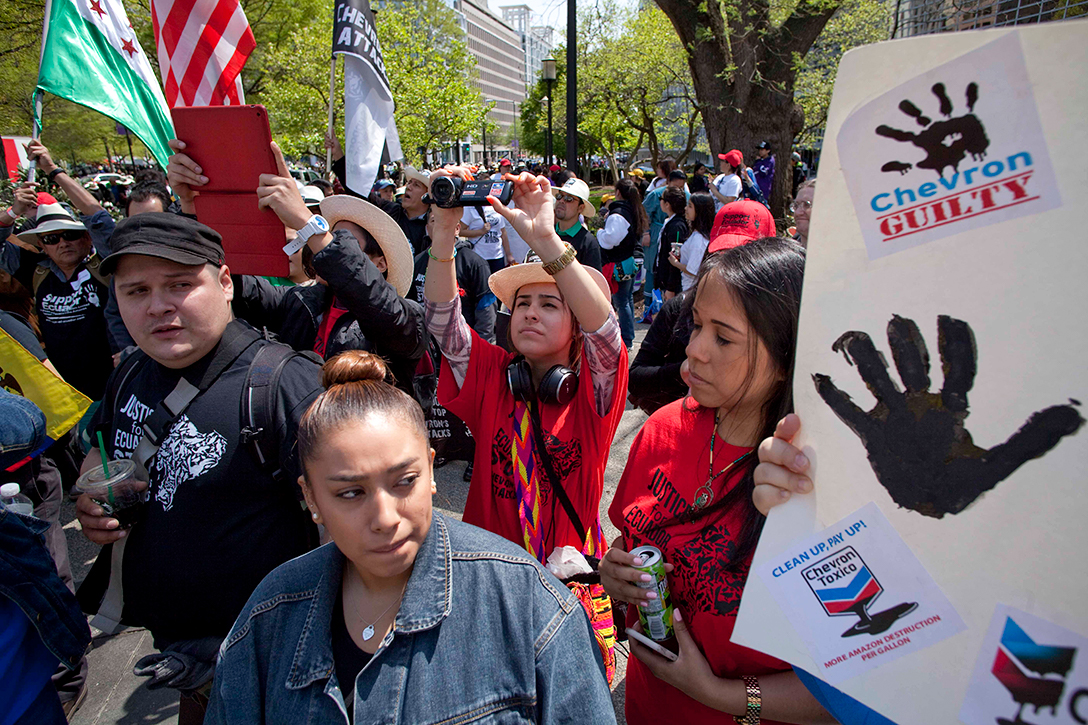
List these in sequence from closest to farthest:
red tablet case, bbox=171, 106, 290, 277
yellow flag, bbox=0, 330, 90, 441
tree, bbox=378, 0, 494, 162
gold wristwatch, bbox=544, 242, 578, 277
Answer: gold wristwatch, bbox=544, 242, 578, 277 → red tablet case, bbox=171, 106, 290, 277 → yellow flag, bbox=0, 330, 90, 441 → tree, bbox=378, 0, 494, 162

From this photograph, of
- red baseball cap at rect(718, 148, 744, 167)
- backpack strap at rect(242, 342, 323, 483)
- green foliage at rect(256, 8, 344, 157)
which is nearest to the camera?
backpack strap at rect(242, 342, 323, 483)

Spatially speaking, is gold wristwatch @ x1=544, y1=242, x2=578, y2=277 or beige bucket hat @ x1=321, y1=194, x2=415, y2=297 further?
beige bucket hat @ x1=321, y1=194, x2=415, y2=297

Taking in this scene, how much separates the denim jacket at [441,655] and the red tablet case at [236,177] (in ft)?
5.10

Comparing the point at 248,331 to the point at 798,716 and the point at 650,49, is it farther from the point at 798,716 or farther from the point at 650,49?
the point at 650,49

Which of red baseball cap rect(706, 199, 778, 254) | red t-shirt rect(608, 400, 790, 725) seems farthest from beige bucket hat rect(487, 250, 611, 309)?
red baseball cap rect(706, 199, 778, 254)

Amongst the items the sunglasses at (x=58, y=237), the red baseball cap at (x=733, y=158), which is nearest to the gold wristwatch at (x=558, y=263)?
the sunglasses at (x=58, y=237)

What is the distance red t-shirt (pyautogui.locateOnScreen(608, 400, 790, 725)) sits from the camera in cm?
147

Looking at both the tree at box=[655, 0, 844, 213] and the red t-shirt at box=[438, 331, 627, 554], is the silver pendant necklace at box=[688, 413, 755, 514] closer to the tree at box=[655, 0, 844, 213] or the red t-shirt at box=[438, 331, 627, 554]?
the red t-shirt at box=[438, 331, 627, 554]

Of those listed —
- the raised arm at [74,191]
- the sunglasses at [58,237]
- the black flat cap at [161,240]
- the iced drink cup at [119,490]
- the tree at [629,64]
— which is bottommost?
the iced drink cup at [119,490]

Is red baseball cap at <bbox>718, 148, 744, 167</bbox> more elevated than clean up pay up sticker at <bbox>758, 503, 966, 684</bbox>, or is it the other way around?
red baseball cap at <bbox>718, 148, 744, 167</bbox>

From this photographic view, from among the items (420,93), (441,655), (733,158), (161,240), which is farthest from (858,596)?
(420,93)

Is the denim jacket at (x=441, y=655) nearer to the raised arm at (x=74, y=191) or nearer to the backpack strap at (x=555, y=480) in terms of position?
the backpack strap at (x=555, y=480)

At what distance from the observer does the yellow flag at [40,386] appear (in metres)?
2.83

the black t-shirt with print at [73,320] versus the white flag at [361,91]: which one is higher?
the white flag at [361,91]
